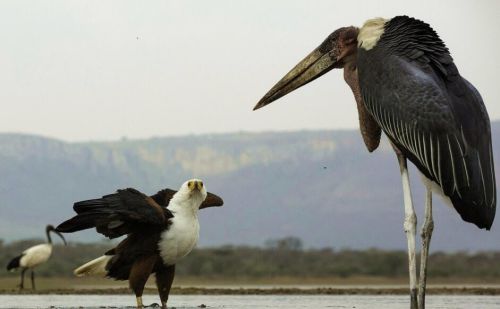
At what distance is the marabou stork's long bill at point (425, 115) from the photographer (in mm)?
8883

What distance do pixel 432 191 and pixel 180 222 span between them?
3.38 metres

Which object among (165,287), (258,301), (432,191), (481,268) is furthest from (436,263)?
(432,191)

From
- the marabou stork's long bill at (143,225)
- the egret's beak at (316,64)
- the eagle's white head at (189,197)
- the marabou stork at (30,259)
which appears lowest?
the marabou stork's long bill at (143,225)

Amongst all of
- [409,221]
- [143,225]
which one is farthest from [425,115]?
[143,225]

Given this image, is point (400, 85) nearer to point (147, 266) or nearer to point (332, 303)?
point (147, 266)

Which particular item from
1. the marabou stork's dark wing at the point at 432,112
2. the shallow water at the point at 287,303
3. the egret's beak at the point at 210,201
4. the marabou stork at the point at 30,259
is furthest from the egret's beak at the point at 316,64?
the marabou stork at the point at 30,259

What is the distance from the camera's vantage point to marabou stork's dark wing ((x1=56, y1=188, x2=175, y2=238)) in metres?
11.9

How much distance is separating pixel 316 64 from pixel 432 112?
1990 millimetres

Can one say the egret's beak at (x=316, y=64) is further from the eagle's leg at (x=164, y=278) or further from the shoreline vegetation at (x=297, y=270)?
the shoreline vegetation at (x=297, y=270)

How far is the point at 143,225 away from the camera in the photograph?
1217 centimetres

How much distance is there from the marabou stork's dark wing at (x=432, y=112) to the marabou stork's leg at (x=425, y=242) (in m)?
0.49

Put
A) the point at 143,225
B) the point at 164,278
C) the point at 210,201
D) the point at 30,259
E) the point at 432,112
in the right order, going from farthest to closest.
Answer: the point at 30,259 < the point at 210,201 < the point at 164,278 < the point at 143,225 < the point at 432,112

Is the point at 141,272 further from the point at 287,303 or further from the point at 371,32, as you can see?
the point at 287,303

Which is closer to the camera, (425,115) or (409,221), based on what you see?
(425,115)
